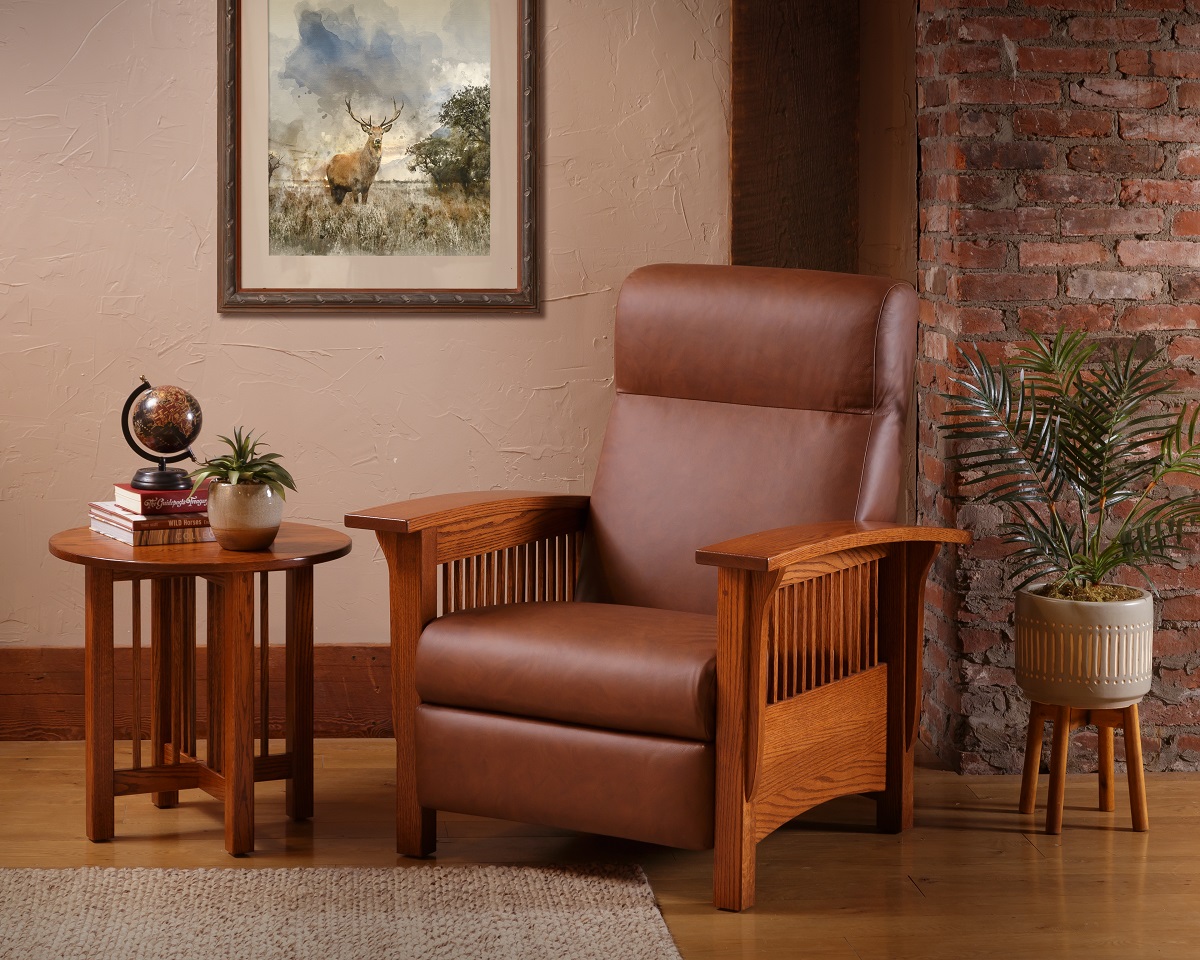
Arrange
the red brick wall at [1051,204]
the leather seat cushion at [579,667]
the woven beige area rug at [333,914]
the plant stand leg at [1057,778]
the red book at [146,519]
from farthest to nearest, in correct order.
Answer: the red brick wall at [1051,204] < the plant stand leg at [1057,778] < the red book at [146,519] < the leather seat cushion at [579,667] < the woven beige area rug at [333,914]

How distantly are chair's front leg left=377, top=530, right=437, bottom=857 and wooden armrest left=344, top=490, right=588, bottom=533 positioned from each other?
0.10 feet

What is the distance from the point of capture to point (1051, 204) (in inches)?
118

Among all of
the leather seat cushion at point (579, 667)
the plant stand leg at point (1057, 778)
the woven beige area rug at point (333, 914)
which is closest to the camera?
the woven beige area rug at point (333, 914)

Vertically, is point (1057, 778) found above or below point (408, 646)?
below

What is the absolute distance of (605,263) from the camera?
3375mm

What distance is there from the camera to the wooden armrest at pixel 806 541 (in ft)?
7.37

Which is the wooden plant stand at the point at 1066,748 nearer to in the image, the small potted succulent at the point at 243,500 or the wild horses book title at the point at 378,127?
the small potted succulent at the point at 243,500

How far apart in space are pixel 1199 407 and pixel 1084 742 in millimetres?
742

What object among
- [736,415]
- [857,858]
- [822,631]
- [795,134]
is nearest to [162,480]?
[736,415]

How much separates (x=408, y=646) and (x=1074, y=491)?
140 cm

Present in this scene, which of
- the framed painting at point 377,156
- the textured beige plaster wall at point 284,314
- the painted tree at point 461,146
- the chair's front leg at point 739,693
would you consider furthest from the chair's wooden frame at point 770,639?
the painted tree at point 461,146

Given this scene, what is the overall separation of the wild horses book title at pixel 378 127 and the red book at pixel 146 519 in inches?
33.3

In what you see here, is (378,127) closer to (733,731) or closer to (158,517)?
(158,517)

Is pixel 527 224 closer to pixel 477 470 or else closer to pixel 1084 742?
pixel 477 470
